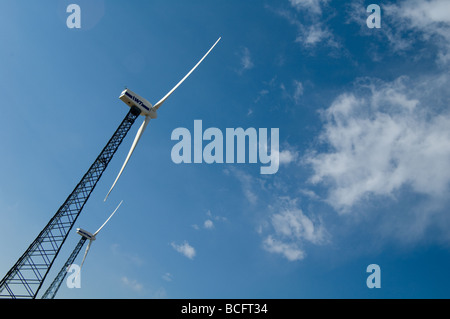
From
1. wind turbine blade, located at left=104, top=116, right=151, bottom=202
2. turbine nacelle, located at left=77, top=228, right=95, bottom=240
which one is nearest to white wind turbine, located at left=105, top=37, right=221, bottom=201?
wind turbine blade, located at left=104, top=116, right=151, bottom=202

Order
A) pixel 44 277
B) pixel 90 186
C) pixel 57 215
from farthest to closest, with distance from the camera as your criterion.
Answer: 1. pixel 90 186
2. pixel 57 215
3. pixel 44 277

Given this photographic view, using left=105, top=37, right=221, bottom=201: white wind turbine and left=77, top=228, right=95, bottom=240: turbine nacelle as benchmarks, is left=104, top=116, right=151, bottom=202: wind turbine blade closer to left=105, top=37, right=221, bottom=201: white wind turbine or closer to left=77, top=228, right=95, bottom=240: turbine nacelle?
left=105, top=37, right=221, bottom=201: white wind turbine

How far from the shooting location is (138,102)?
54.8 metres


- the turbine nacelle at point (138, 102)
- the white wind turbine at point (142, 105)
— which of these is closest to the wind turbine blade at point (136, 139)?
the white wind turbine at point (142, 105)

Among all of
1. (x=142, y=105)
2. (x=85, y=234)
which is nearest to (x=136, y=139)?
(x=142, y=105)

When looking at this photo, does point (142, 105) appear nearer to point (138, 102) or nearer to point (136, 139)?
point (138, 102)

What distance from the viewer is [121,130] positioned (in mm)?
56062

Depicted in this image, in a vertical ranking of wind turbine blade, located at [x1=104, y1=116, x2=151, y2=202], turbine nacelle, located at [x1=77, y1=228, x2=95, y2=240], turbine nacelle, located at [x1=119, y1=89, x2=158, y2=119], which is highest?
turbine nacelle, located at [x1=119, y1=89, x2=158, y2=119]

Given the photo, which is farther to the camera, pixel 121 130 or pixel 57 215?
pixel 121 130

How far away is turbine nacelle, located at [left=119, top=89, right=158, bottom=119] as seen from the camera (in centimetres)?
5359
